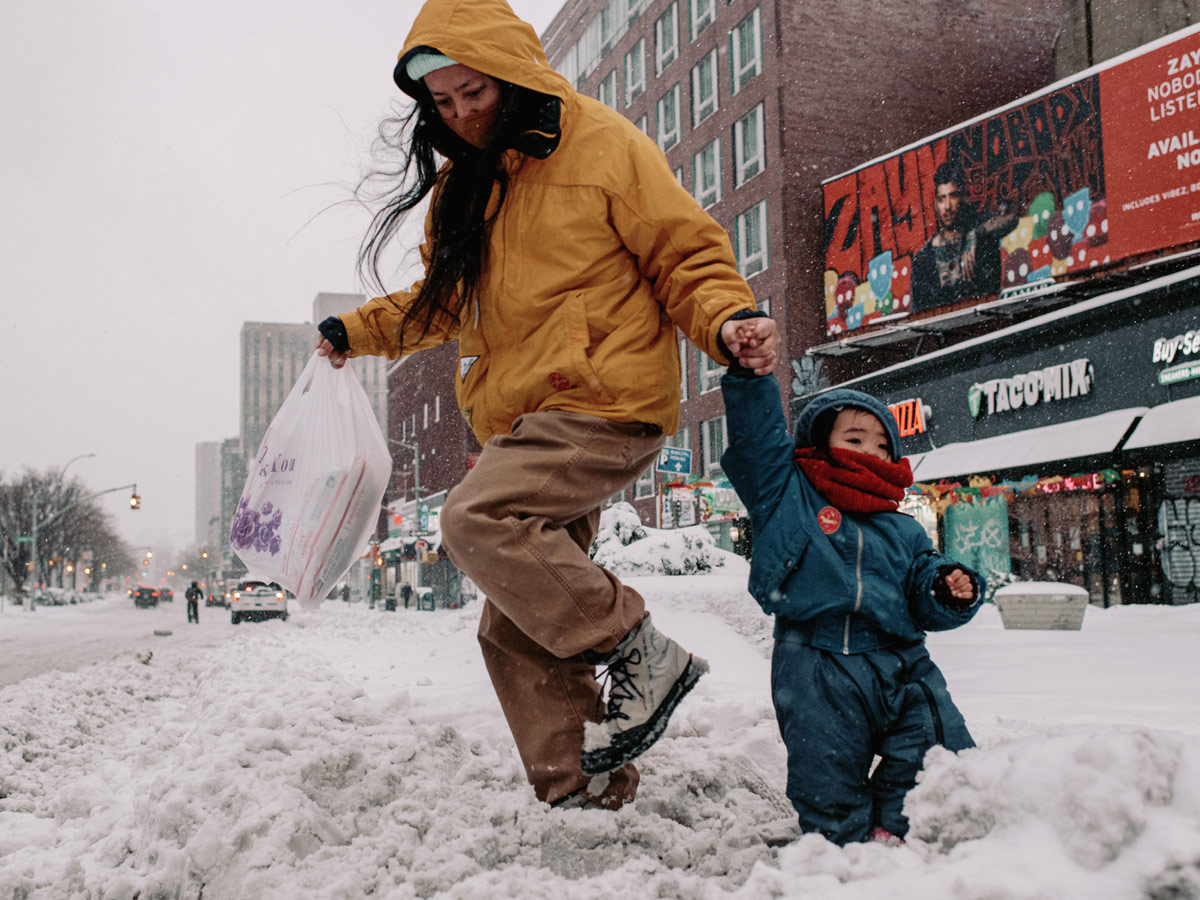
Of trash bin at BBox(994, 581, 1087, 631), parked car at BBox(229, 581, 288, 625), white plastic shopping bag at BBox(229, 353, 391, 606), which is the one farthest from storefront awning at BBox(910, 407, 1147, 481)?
parked car at BBox(229, 581, 288, 625)

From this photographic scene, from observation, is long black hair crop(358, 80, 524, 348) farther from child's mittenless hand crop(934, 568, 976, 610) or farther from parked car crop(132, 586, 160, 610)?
parked car crop(132, 586, 160, 610)

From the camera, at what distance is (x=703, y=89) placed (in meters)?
33.3

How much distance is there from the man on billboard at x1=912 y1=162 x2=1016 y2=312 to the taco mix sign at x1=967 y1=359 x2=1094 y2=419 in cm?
360

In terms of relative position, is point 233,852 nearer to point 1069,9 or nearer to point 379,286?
point 379,286

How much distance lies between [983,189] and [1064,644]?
1603cm

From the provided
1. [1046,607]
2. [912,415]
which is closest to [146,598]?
[912,415]

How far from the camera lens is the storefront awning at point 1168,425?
538 inches

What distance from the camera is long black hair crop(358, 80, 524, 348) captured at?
2.52 meters

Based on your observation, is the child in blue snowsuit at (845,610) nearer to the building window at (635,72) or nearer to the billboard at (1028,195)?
the billboard at (1028,195)

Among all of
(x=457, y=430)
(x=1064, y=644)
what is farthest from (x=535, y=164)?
(x=457, y=430)

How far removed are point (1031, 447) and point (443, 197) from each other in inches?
655

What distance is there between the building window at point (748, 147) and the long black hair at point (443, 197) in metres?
28.2

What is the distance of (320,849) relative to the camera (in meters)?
2.15

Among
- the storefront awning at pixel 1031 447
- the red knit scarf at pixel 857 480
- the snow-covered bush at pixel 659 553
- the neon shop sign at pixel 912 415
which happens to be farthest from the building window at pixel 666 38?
the red knit scarf at pixel 857 480
